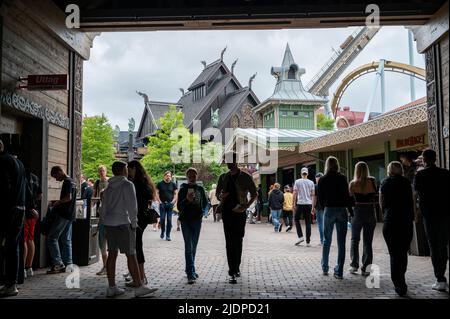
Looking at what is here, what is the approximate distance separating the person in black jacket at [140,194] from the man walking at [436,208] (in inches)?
132

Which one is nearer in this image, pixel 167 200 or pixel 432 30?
pixel 432 30

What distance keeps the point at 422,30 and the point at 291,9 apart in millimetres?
2349

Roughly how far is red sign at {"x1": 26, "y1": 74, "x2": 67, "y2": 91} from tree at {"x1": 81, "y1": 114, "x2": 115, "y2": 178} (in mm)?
39628

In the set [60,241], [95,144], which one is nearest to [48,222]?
[60,241]

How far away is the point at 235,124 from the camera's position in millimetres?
53781

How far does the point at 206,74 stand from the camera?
62438 millimetres

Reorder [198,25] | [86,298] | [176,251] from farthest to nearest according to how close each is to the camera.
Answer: [176,251], [198,25], [86,298]

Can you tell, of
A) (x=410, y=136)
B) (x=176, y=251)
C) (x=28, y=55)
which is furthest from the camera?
(x=410, y=136)

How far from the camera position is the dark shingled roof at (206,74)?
60531 mm

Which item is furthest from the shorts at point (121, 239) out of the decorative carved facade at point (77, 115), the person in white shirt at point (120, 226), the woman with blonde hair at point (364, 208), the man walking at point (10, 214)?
the decorative carved facade at point (77, 115)

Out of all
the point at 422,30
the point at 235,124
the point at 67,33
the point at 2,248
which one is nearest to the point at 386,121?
the point at 422,30

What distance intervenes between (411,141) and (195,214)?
1268cm

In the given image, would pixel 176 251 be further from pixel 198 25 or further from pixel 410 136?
pixel 410 136

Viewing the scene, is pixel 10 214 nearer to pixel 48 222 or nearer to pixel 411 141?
pixel 48 222
